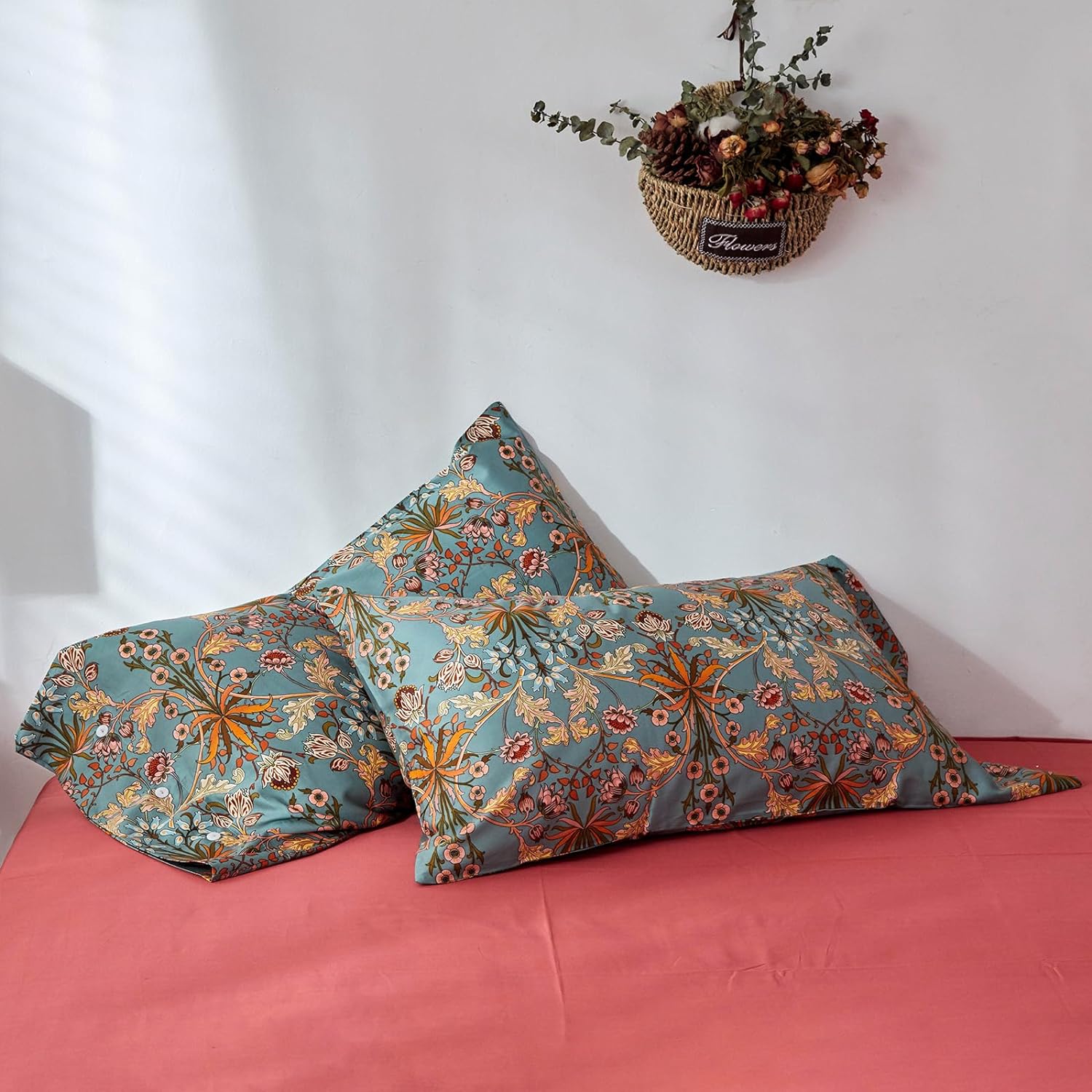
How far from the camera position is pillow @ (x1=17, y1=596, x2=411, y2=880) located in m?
1.46

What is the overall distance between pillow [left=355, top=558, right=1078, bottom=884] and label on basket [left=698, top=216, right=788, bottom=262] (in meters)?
0.58

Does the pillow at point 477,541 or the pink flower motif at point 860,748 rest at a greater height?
the pillow at point 477,541

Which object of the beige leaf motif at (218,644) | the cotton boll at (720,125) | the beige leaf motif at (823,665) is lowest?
the beige leaf motif at (823,665)

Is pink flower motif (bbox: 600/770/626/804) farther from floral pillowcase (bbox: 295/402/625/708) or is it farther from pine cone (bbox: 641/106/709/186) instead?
pine cone (bbox: 641/106/709/186)

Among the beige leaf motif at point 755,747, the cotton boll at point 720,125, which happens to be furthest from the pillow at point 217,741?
the cotton boll at point 720,125

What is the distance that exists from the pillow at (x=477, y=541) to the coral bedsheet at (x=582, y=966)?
410mm

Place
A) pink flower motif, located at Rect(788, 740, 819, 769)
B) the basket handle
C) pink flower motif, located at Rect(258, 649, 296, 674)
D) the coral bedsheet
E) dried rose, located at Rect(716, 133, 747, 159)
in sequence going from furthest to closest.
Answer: the basket handle → dried rose, located at Rect(716, 133, 747, 159) → pink flower motif, located at Rect(258, 649, 296, 674) → pink flower motif, located at Rect(788, 740, 819, 769) → the coral bedsheet

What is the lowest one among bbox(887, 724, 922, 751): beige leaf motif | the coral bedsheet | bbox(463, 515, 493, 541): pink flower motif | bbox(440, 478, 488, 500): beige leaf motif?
the coral bedsheet

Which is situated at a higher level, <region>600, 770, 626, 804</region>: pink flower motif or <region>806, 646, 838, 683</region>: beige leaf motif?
<region>806, 646, 838, 683</region>: beige leaf motif

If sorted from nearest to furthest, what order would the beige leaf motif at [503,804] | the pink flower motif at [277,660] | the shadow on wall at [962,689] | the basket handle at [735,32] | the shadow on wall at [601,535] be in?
the beige leaf motif at [503,804] < the pink flower motif at [277,660] < the basket handle at [735,32] < the shadow on wall at [601,535] < the shadow on wall at [962,689]

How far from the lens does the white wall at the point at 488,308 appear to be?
5.83 ft

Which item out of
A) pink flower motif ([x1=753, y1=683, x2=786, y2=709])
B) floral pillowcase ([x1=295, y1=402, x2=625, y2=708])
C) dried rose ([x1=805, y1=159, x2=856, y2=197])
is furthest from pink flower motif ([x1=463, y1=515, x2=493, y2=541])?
dried rose ([x1=805, y1=159, x2=856, y2=197])

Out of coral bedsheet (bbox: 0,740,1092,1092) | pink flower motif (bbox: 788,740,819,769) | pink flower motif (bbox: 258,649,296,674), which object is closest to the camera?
coral bedsheet (bbox: 0,740,1092,1092)

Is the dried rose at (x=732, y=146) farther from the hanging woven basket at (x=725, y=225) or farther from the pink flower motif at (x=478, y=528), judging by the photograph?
the pink flower motif at (x=478, y=528)
